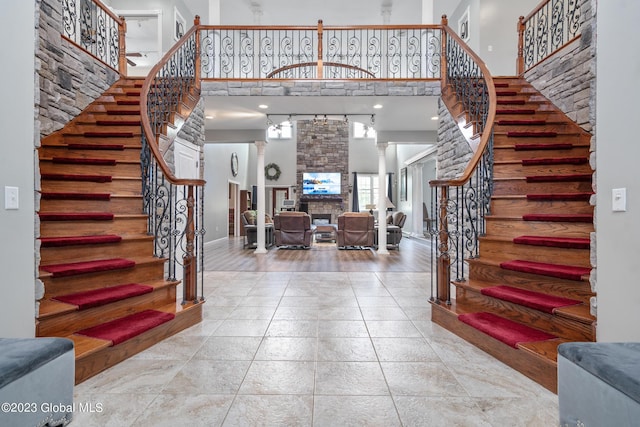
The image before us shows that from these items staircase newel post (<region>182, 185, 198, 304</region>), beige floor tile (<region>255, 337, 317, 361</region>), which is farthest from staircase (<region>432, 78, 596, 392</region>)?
staircase newel post (<region>182, 185, 198, 304</region>)

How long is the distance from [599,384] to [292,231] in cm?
721

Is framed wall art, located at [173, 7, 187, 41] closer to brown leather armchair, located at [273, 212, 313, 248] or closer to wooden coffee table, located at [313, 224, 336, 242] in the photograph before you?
brown leather armchair, located at [273, 212, 313, 248]

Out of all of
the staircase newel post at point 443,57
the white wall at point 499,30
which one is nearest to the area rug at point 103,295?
the staircase newel post at point 443,57

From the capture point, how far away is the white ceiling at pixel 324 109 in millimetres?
5559

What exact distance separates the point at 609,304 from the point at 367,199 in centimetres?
1220

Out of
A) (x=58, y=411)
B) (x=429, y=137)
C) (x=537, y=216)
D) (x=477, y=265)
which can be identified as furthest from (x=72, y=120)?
(x=429, y=137)

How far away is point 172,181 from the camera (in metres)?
2.77

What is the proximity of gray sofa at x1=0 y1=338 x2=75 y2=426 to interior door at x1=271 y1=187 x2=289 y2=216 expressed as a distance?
12473 mm

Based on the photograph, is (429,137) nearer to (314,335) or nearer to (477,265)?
(477,265)

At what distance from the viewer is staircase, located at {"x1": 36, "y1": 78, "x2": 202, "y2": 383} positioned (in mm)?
2047

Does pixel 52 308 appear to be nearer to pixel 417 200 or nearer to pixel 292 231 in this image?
pixel 292 231

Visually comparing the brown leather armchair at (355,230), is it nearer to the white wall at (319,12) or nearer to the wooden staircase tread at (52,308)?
the white wall at (319,12)

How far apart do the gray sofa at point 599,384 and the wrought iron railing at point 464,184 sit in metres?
1.43

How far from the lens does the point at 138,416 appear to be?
1530 millimetres
